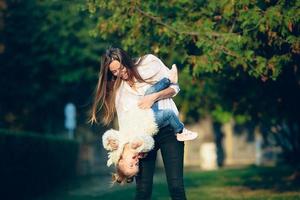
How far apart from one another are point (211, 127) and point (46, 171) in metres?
23.4

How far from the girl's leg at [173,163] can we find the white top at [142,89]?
0.29m

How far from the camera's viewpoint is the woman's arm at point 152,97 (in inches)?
269

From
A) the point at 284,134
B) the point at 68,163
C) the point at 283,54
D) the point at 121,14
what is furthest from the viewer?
the point at 68,163

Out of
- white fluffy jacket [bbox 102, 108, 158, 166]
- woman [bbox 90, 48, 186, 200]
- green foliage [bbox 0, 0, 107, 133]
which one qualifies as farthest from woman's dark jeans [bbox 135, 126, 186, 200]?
green foliage [bbox 0, 0, 107, 133]

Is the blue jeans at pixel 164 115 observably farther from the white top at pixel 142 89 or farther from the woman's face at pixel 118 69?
the woman's face at pixel 118 69

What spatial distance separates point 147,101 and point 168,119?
26 centimetres

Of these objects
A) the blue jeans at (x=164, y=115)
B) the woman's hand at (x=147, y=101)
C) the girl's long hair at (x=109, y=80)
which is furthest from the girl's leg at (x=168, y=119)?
the girl's long hair at (x=109, y=80)

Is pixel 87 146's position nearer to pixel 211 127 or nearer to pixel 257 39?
pixel 211 127

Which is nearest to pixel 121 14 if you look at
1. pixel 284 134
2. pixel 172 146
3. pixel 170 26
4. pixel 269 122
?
pixel 170 26

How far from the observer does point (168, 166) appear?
6.80 m

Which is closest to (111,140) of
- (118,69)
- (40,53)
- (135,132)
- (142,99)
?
(135,132)

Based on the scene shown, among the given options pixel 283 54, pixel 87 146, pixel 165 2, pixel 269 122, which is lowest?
pixel 87 146

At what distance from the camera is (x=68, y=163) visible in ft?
85.8

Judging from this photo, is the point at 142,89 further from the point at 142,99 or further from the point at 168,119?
the point at 168,119
